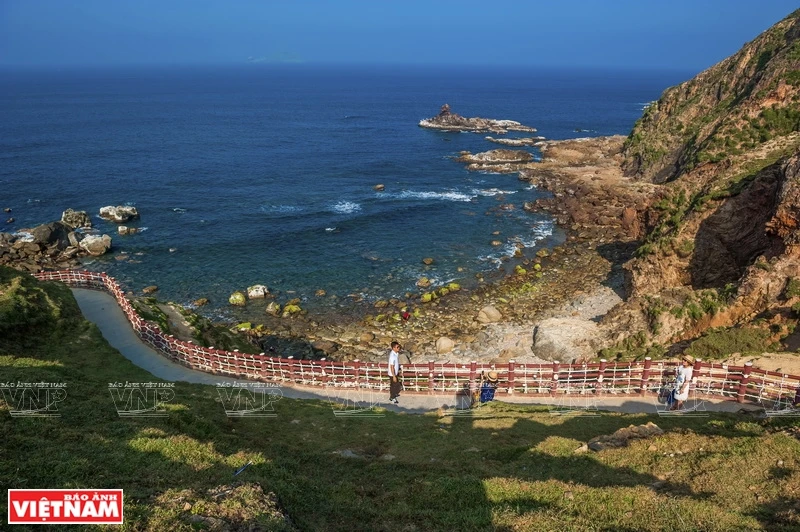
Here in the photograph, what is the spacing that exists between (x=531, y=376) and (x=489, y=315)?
1867cm

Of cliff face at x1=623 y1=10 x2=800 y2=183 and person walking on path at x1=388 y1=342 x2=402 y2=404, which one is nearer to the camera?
person walking on path at x1=388 y1=342 x2=402 y2=404

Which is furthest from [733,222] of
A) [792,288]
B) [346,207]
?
[346,207]

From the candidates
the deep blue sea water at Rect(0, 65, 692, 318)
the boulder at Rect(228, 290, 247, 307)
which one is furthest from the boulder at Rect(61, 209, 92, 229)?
the boulder at Rect(228, 290, 247, 307)

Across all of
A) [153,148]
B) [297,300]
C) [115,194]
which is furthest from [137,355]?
[153,148]

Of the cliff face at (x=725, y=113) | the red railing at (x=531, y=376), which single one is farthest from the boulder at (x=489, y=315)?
the cliff face at (x=725, y=113)

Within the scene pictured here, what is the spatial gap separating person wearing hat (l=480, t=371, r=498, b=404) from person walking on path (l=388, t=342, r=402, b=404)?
11.3 ft

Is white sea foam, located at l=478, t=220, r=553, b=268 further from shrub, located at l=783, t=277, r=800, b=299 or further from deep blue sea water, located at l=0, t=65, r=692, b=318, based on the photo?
shrub, located at l=783, t=277, r=800, b=299

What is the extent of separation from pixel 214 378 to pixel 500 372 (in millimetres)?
13628

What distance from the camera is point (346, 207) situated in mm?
71125

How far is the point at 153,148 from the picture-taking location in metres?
106

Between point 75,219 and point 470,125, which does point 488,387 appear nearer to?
point 75,219

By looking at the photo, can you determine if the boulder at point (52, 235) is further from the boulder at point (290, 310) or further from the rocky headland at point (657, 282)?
the boulder at point (290, 310)

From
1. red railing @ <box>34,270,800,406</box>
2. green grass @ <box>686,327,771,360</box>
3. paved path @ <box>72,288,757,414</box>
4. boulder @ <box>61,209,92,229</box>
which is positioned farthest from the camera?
boulder @ <box>61,209,92,229</box>

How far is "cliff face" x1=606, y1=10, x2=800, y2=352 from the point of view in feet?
88.9
